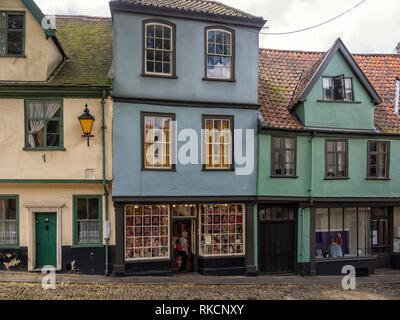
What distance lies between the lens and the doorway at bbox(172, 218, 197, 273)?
52.0ft

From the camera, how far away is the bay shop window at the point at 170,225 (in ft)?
48.5

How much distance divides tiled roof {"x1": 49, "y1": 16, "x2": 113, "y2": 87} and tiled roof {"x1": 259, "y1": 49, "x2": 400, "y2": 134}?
679 cm

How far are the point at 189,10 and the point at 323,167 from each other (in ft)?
27.5

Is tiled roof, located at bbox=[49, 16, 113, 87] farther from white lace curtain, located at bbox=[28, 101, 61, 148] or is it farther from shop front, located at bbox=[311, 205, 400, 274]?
shop front, located at bbox=[311, 205, 400, 274]

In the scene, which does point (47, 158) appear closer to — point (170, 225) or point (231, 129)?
point (170, 225)

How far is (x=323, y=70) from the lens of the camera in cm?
1672

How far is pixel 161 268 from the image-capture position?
49.0 feet

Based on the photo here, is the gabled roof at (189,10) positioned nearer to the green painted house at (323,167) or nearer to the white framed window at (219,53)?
the white framed window at (219,53)

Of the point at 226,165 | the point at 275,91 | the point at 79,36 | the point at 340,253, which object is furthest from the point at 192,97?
the point at 340,253

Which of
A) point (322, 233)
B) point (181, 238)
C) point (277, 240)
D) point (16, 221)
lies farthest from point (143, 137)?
point (322, 233)

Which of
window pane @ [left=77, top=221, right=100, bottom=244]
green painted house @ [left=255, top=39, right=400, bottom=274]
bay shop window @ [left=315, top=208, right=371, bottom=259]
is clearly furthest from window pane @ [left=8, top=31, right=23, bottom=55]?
bay shop window @ [left=315, top=208, right=371, bottom=259]

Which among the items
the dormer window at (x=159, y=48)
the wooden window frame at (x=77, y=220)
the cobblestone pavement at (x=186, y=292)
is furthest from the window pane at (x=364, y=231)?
the wooden window frame at (x=77, y=220)

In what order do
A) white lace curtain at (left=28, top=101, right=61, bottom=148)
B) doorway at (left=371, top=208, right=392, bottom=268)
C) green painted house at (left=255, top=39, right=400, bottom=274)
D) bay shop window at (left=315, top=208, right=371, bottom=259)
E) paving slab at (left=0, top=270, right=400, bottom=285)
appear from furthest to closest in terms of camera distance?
1. doorway at (left=371, top=208, right=392, bottom=268)
2. bay shop window at (left=315, top=208, right=371, bottom=259)
3. green painted house at (left=255, top=39, right=400, bottom=274)
4. white lace curtain at (left=28, top=101, right=61, bottom=148)
5. paving slab at (left=0, top=270, right=400, bottom=285)

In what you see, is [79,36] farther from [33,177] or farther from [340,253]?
[340,253]
